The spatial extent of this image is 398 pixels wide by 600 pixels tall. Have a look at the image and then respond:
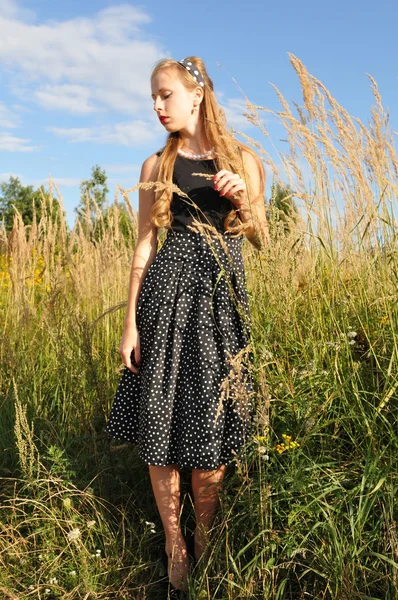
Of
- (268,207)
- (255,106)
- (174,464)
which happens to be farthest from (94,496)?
(255,106)

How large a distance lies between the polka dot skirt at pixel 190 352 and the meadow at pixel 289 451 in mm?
101

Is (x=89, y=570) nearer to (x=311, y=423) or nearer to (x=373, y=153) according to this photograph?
(x=311, y=423)

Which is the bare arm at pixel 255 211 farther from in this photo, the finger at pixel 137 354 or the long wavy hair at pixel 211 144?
the finger at pixel 137 354

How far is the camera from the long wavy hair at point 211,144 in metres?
2.15

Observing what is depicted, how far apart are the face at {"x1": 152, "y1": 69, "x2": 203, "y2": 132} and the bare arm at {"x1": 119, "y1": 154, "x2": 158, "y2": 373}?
0.18m

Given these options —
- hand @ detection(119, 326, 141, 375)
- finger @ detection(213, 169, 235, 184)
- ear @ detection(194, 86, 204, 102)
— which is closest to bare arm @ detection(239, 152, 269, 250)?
finger @ detection(213, 169, 235, 184)

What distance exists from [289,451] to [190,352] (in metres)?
0.47

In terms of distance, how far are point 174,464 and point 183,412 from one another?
0.22m

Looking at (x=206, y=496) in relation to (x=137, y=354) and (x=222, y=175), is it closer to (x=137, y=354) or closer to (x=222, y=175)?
(x=137, y=354)

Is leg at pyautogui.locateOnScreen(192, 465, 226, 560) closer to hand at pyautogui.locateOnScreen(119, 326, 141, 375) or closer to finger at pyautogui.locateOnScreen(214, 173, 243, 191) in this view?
hand at pyautogui.locateOnScreen(119, 326, 141, 375)

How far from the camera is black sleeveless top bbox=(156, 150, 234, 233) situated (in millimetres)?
2195

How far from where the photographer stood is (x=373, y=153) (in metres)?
2.23

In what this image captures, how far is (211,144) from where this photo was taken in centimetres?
227

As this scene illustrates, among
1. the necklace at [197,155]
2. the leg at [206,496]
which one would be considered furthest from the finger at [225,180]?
the leg at [206,496]
